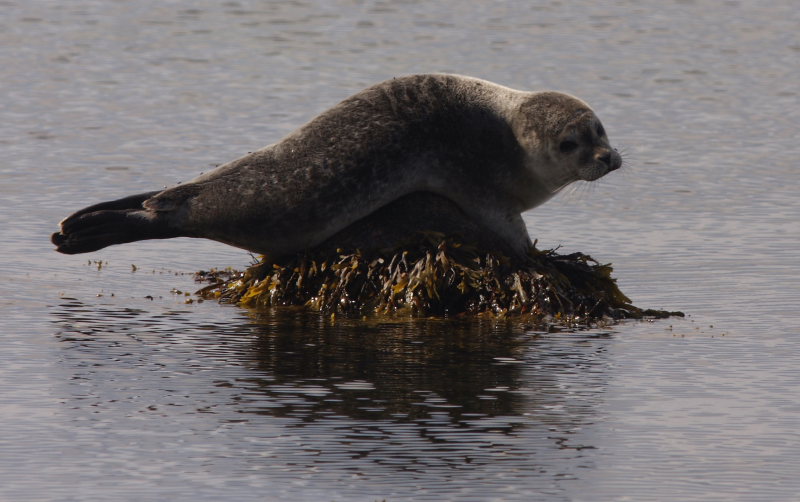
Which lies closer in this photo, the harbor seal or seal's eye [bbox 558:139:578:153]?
the harbor seal

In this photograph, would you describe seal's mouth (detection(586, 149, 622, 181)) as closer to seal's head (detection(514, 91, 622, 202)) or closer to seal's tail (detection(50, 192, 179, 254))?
seal's head (detection(514, 91, 622, 202))

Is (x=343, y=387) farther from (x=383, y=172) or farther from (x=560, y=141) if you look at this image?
(x=560, y=141)

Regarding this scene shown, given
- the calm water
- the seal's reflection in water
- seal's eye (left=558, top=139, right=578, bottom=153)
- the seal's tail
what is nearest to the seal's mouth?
seal's eye (left=558, top=139, right=578, bottom=153)

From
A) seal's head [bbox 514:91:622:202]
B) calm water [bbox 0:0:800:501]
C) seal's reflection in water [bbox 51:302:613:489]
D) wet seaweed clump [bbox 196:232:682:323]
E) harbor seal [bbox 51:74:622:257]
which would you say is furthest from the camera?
seal's head [bbox 514:91:622:202]

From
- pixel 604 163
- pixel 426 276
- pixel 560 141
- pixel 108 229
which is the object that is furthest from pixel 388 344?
pixel 108 229

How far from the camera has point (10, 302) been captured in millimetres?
10078

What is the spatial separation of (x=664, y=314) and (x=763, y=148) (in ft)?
21.5

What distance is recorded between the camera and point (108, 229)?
10289mm

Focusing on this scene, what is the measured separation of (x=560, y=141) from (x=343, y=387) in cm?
A: 281

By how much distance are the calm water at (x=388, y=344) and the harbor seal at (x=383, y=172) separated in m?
0.48

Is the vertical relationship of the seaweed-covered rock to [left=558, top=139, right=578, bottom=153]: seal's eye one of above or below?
below

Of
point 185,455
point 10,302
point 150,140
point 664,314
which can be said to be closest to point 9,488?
point 185,455

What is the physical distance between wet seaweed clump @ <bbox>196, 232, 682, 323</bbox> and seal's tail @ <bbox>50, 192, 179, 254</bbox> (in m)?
0.59

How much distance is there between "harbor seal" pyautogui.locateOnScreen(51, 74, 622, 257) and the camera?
10125 millimetres
